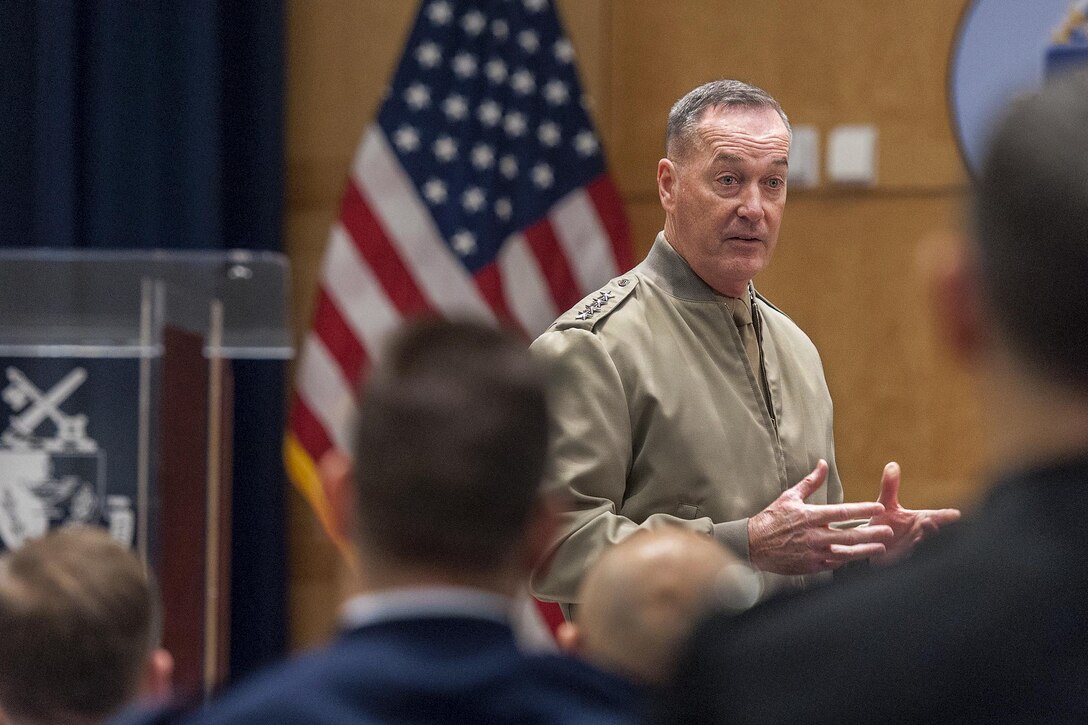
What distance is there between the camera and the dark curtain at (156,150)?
16.2ft

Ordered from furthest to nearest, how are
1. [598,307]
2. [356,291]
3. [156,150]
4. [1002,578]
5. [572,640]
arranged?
[156,150], [356,291], [598,307], [572,640], [1002,578]

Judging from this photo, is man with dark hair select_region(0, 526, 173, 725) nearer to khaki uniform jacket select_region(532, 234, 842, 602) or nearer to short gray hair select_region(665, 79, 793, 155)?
khaki uniform jacket select_region(532, 234, 842, 602)

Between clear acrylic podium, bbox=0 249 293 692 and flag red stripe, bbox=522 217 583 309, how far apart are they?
2.31 m

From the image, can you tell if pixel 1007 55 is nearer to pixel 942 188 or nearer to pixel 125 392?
pixel 942 188

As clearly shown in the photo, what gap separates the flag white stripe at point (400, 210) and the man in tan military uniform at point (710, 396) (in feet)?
6.54

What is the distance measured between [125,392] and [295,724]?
163cm

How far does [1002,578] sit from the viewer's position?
86cm

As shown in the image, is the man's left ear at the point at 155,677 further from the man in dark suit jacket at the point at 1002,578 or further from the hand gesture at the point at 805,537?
the hand gesture at the point at 805,537

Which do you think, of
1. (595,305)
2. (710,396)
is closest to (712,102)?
(595,305)

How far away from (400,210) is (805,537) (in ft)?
9.09

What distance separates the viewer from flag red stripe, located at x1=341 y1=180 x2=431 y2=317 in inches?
192

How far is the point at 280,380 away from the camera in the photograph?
501 cm

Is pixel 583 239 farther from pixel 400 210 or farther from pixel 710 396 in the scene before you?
pixel 710 396

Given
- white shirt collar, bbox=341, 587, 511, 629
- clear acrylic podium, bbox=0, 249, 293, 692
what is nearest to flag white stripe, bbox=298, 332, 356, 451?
clear acrylic podium, bbox=0, 249, 293, 692
